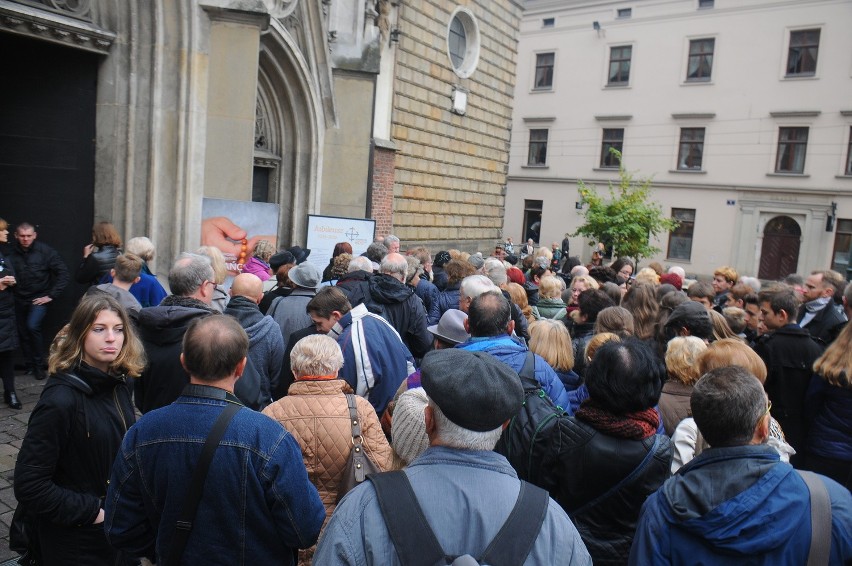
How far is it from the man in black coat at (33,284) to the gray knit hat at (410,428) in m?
5.83

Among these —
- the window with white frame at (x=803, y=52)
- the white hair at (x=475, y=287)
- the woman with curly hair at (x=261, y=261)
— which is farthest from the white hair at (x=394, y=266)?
the window with white frame at (x=803, y=52)

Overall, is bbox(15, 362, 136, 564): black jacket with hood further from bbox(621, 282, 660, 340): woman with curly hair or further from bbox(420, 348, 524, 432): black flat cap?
bbox(621, 282, 660, 340): woman with curly hair

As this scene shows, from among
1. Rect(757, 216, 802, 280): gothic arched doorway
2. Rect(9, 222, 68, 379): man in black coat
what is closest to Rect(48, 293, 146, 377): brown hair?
Rect(9, 222, 68, 379): man in black coat

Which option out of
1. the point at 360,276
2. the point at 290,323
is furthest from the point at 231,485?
the point at 360,276

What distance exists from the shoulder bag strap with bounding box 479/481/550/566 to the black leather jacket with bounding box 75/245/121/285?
5.95m

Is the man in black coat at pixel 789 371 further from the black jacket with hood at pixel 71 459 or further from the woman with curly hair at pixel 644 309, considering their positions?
the black jacket with hood at pixel 71 459

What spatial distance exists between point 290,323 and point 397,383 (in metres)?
1.18

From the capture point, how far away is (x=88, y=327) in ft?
9.57

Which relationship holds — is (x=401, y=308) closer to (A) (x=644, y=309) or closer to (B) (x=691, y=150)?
(A) (x=644, y=309)

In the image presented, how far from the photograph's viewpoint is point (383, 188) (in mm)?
15188

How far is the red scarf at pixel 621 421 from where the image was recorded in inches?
107

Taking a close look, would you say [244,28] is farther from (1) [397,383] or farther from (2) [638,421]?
(2) [638,421]

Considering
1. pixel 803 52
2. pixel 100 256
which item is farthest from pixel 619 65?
pixel 100 256

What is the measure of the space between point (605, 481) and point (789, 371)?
2754 millimetres
